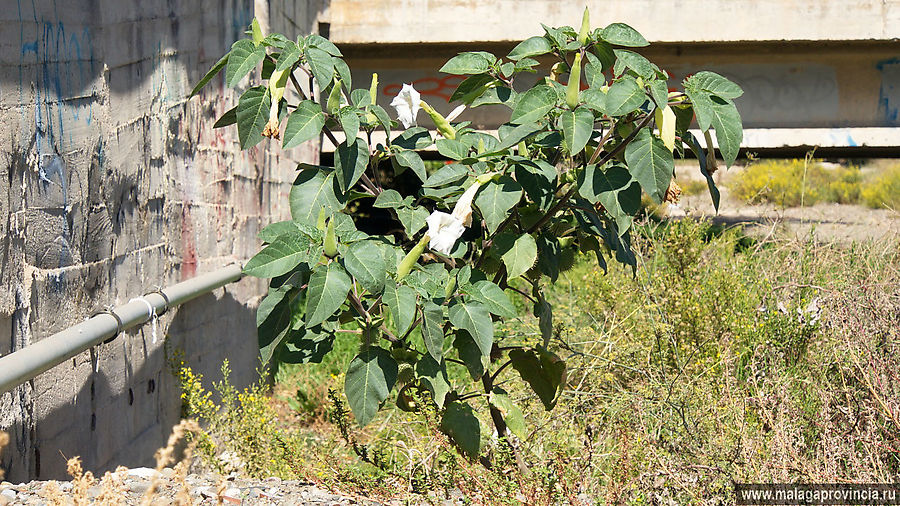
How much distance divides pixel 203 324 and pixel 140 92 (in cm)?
133

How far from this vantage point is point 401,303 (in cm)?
215

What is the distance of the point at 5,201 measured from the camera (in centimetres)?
254

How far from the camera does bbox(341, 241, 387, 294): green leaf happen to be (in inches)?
82.0

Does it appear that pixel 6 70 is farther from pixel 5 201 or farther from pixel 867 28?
pixel 867 28

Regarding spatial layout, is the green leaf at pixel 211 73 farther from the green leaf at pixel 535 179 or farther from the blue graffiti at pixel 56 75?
the green leaf at pixel 535 179

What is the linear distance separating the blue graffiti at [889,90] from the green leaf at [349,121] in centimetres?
596

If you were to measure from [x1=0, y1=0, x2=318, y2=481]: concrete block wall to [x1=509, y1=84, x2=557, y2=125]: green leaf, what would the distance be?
159cm

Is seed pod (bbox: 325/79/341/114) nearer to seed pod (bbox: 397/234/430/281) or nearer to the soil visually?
seed pod (bbox: 397/234/430/281)

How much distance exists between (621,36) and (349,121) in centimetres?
81

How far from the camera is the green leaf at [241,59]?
2.29m

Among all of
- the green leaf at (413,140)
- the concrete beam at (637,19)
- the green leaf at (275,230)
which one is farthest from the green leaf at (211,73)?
the concrete beam at (637,19)

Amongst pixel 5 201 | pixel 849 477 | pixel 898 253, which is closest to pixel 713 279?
pixel 898 253

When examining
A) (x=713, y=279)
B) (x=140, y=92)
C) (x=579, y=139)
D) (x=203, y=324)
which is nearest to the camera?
(x=579, y=139)

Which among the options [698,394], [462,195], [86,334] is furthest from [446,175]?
[698,394]
